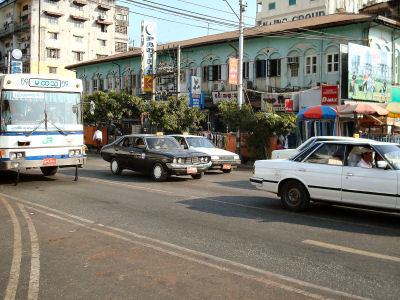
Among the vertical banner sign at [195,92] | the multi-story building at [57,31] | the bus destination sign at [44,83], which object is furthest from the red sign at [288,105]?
the multi-story building at [57,31]

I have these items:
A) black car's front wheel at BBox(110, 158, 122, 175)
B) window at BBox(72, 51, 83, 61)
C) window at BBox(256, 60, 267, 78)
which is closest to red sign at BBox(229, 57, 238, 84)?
window at BBox(256, 60, 267, 78)

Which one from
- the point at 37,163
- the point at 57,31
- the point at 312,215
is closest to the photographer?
the point at 312,215

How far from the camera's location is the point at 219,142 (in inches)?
1001

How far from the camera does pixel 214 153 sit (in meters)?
17.2

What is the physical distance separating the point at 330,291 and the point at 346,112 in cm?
1549

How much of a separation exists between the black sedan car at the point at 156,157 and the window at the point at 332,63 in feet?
50.9

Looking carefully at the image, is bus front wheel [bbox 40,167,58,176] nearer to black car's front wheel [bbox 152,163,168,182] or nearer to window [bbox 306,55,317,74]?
black car's front wheel [bbox 152,163,168,182]

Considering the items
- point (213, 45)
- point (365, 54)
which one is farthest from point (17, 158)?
point (213, 45)

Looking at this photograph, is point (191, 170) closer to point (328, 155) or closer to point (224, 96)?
point (328, 155)

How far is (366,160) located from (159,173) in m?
7.52

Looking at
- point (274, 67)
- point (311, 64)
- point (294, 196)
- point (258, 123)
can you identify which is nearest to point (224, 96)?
point (274, 67)

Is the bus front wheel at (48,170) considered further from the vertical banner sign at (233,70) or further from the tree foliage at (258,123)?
the vertical banner sign at (233,70)

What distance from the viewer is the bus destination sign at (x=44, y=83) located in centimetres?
1263

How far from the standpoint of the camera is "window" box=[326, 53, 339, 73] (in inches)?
1067
